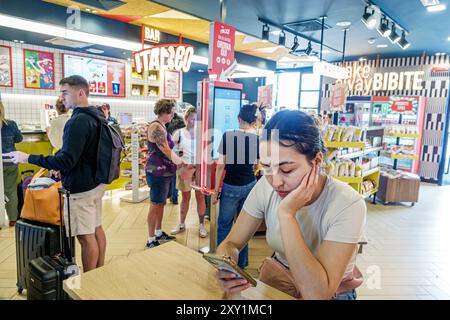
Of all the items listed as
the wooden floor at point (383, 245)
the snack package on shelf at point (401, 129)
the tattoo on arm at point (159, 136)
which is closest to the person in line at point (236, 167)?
the wooden floor at point (383, 245)

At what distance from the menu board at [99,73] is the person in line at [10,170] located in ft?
→ 12.3

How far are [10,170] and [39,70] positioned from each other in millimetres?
3796

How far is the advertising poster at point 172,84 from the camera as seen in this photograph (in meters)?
8.73

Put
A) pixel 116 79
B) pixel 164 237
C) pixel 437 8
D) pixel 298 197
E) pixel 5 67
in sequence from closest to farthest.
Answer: pixel 298 197 < pixel 164 237 < pixel 437 8 < pixel 5 67 < pixel 116 79

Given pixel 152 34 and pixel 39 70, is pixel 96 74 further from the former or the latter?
pixel 152 34

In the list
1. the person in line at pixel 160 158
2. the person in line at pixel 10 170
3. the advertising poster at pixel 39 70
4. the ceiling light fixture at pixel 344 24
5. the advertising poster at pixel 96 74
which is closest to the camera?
the person in line at pixel 160 158

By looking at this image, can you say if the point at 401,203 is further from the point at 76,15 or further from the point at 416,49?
the point at 76,15

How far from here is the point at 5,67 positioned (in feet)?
21.5

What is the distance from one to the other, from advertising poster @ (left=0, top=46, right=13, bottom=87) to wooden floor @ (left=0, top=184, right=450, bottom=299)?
3321 millimetres

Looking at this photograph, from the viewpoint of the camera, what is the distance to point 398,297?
296 centimetres

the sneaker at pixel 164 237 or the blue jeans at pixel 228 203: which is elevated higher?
the blue jeans at pixel 228 203

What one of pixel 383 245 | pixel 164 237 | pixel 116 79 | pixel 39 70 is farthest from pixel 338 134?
pixel 39 70

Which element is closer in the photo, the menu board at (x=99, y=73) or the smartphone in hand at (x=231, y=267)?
the smartphone in hand at (x=231, y=267)

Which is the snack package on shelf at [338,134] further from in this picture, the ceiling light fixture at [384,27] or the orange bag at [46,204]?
the orange bag at [46,204]
